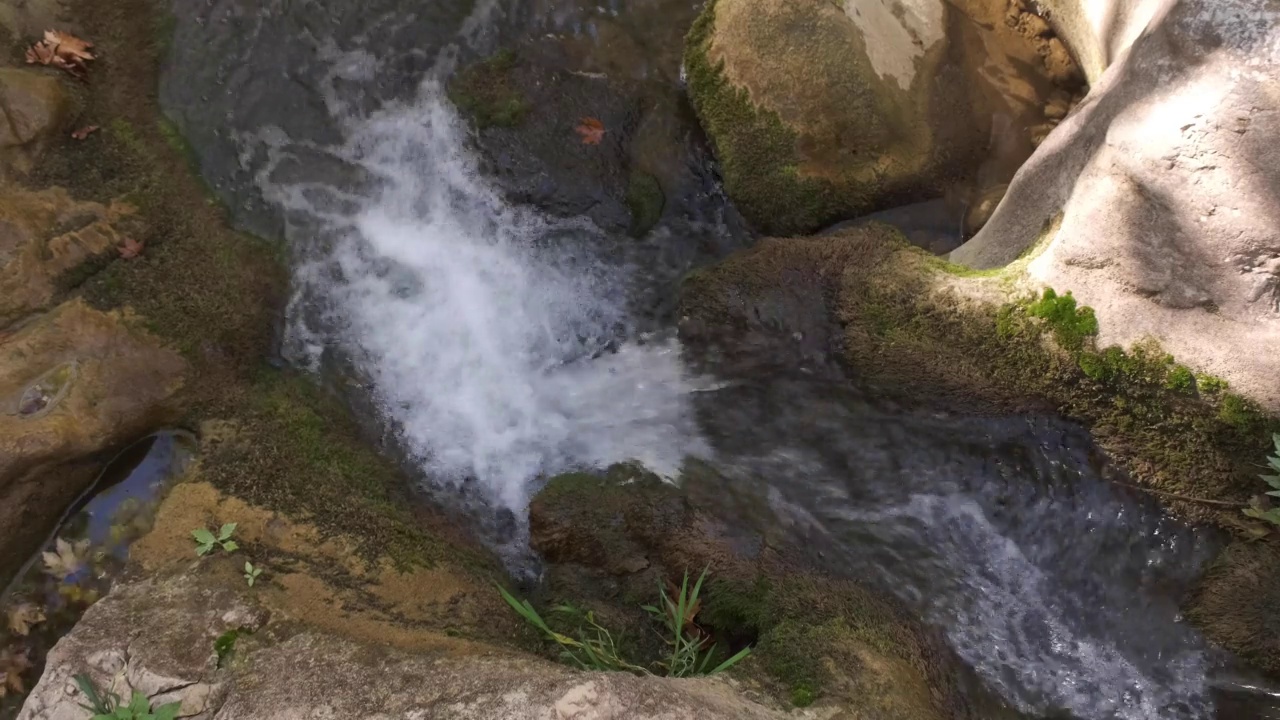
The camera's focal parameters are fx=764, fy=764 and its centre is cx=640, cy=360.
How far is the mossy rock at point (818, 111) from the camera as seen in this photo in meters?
5.54

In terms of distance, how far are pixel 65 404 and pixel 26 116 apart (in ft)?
6.91

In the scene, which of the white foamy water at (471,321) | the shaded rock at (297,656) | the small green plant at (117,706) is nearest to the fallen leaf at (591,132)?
the white foamy water at (471,321)

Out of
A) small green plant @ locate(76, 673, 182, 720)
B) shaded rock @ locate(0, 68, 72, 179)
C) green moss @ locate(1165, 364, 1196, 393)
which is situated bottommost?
small green plant @ locate(76, 673, 182, 720)

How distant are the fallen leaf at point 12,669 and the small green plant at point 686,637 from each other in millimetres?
3729

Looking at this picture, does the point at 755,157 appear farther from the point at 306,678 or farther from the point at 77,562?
the point at 77,562

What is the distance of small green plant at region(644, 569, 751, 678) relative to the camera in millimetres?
4422

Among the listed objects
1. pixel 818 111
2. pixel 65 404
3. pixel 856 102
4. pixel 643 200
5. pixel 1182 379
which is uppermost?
pixel 856 102

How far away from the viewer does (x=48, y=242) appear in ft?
16.4

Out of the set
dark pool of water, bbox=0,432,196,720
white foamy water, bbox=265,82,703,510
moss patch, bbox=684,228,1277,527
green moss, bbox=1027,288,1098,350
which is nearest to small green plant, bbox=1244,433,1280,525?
moss patch, bbox=684,228,1277,527

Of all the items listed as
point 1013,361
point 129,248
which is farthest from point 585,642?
point 129,248

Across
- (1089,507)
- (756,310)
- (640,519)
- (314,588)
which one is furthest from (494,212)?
(1089,507)

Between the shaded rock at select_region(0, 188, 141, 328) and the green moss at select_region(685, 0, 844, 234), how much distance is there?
419 centimetres

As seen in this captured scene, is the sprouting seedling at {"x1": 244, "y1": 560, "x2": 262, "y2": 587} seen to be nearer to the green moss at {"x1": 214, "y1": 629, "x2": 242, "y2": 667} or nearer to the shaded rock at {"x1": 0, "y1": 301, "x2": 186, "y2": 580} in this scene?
the green moss at {"x1": 214, "y1": 629, "x2": 242, "y2": 667}

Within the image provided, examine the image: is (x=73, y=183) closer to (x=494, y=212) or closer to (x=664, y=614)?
(x=494, y=212)
